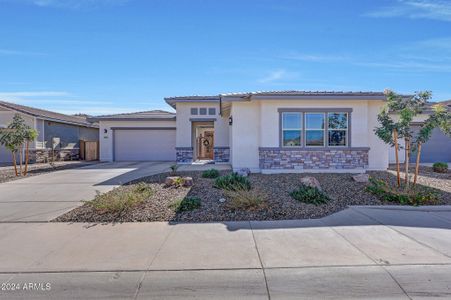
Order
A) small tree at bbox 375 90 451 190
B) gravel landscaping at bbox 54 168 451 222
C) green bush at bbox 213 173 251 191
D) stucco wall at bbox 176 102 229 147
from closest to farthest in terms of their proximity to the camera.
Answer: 1. gravel landscaping at bbox 54 168 451 222
2. small tree at bbox 375 90 451 190
3. green bush at bbox 213 173 251 191
4. stucco wall at bbox 176 102 229 147

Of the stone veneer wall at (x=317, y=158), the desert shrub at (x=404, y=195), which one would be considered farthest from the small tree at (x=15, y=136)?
the desert shrub at (x=404, y=195)

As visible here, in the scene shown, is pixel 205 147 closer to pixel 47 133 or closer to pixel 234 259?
pixel 47 133

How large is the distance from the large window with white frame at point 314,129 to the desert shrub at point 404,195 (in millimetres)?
3883

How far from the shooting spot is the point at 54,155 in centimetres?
2127

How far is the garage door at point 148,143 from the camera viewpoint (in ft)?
70.0

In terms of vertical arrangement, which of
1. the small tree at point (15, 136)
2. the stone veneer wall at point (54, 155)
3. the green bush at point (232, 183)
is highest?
the small tree at point (15, 136)

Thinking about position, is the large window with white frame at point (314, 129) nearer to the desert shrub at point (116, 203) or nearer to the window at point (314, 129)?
the window at point (314, 129)

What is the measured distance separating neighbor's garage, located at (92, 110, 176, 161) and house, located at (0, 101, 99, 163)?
357 cm

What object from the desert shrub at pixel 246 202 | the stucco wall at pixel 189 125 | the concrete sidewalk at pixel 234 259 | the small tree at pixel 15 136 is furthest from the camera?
the stucco wall at pixel 189 125

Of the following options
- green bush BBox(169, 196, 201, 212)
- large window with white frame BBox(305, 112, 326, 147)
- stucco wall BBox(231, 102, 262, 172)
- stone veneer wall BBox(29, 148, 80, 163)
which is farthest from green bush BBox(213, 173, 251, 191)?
stone veneer wall BBox(29, 148, 80, 163)

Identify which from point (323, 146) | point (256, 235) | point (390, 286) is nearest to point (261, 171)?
point (323, 146)

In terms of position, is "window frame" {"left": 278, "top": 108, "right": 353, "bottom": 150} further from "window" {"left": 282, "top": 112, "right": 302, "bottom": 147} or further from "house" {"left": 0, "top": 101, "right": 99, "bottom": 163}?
"house" {"left": 0, "top": 101, "right": 99, "bottom": 163}

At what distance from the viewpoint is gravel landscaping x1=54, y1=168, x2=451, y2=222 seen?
6730 millimetres

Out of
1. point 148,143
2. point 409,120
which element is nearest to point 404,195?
point 409,120
